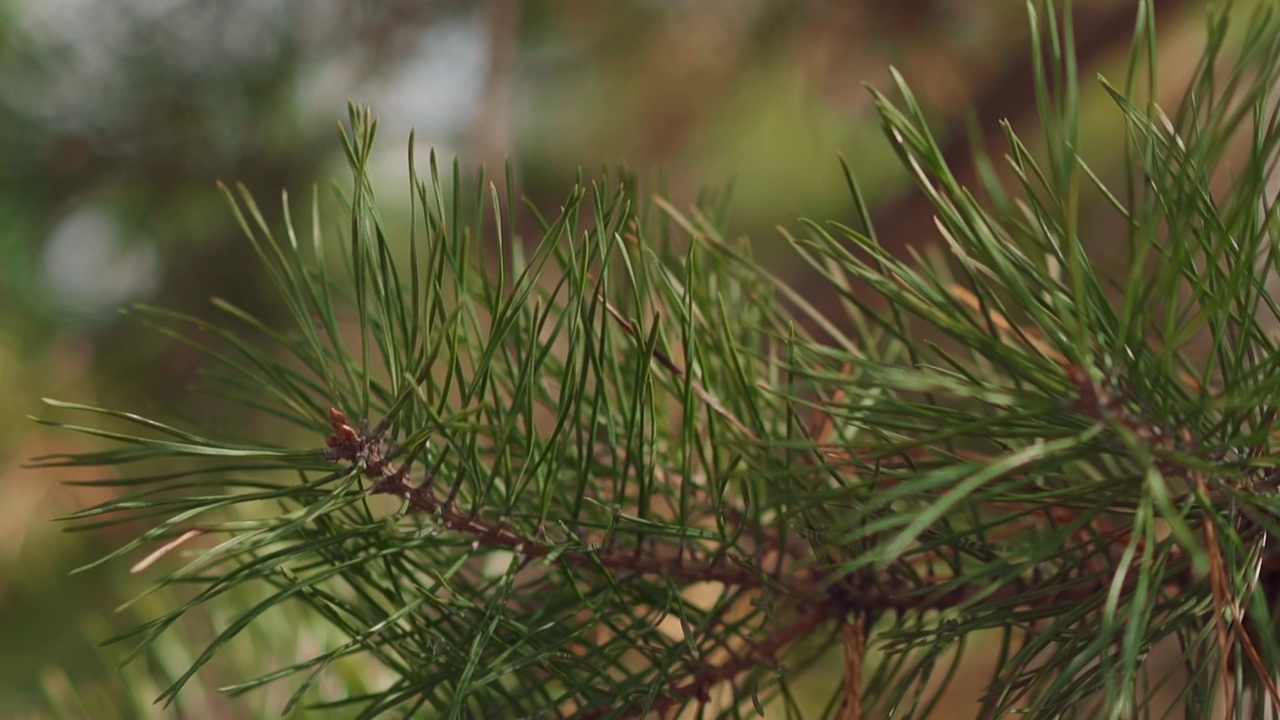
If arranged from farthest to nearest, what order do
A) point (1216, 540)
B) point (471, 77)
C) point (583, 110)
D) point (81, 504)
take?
point (583, 110) → point (471, 77) → point (81, 504) → point (1216, 540)

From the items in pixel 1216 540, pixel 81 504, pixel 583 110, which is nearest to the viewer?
pixel 1216 540

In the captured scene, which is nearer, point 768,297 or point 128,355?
point 768,297

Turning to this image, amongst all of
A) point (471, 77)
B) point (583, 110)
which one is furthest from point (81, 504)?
point (583, 110)

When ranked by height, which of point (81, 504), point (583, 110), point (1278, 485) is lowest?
point (1278, 485)

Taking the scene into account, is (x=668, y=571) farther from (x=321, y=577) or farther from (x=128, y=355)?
(x=128, y=355)

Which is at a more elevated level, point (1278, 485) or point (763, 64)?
point (763, 64)

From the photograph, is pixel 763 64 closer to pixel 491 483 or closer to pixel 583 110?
pixel 583 110
